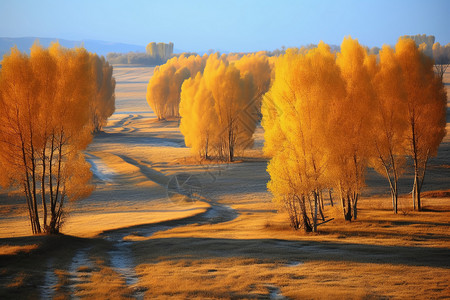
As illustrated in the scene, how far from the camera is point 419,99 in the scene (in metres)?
22.5

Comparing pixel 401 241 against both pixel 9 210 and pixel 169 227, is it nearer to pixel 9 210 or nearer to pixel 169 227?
pixel 169 227

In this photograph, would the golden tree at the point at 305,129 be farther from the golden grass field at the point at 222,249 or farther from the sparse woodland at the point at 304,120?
the golden grass field at the point at 222,249

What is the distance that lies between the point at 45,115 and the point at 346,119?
533 inches

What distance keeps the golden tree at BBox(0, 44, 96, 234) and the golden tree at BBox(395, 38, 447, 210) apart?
16.6 metres

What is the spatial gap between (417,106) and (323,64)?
7363 mm

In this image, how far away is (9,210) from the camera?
27.4 m

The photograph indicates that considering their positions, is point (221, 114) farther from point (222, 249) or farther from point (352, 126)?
point (222, 249)

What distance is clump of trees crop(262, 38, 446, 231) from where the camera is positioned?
17.7 metres

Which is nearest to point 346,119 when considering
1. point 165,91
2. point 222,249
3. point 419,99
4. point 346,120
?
point 346,120

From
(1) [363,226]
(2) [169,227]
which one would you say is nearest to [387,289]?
(1) [363,226]

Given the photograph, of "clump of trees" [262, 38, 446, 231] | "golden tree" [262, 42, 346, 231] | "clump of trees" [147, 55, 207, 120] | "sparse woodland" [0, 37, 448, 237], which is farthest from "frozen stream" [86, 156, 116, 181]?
"clump of trees" [147, 55, 207, 120]

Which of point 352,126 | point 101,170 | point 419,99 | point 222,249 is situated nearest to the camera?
point 222,249

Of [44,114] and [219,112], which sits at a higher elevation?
[44,114]

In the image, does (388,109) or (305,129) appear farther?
(388,109)
